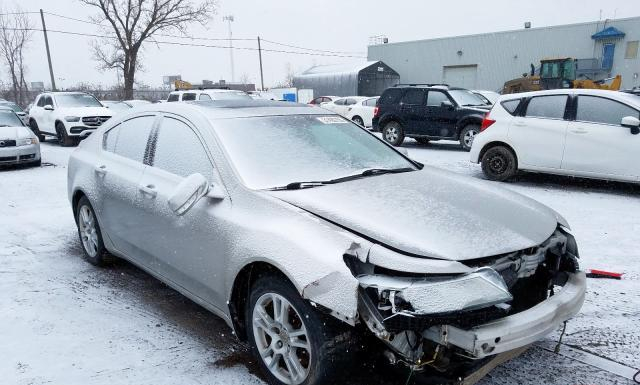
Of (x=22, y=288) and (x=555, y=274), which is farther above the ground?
(x=555, y=274)

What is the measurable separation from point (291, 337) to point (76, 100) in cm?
1574

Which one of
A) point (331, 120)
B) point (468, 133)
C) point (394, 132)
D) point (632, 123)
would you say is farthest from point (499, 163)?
point (394, 132)

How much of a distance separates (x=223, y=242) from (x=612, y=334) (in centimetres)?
267

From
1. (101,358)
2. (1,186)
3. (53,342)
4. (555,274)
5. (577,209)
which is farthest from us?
(1,186)

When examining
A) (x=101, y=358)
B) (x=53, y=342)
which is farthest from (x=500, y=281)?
(x=53, y=342)

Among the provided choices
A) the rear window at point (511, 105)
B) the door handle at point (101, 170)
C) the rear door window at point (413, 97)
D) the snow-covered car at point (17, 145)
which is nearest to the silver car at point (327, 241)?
the door handle at point (101, 170)

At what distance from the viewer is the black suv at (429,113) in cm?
1225

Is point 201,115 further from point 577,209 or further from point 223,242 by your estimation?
point 577,209

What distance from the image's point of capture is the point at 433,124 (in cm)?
1275

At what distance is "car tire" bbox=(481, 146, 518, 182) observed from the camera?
26.6 ft

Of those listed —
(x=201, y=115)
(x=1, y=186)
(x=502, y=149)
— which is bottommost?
(x=1, y=186)

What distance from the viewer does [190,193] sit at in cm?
278

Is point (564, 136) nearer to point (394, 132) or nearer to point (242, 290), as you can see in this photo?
point (394, 132)

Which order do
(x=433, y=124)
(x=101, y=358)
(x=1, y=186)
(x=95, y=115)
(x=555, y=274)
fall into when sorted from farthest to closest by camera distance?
(x=95, y=115), (x=433, y=124), (x=1, y=186), (x=101, y=358), (x=555, y=274)
